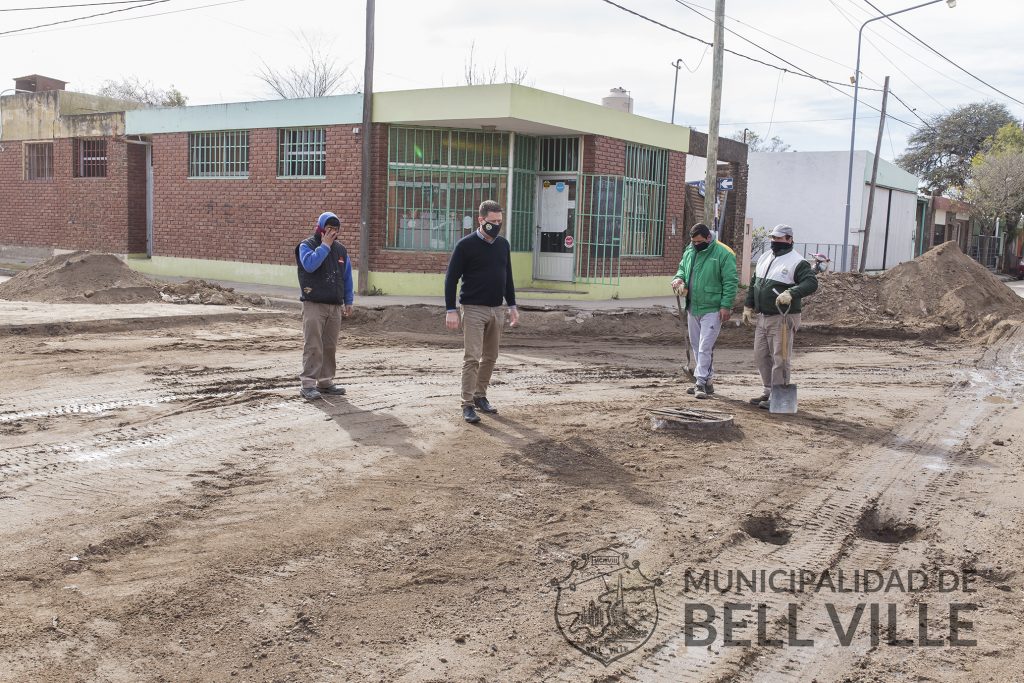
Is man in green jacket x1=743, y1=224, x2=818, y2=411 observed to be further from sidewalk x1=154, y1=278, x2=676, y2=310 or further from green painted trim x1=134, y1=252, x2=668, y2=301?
green painted trim x1=134, y1=252, x2=668, y2=301

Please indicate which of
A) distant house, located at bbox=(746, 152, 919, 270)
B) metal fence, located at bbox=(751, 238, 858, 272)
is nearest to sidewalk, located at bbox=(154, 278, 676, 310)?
metal fence, located at bbox=(751, 238, 858, 272)

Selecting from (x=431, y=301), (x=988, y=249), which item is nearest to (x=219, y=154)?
(x=431, y=301)

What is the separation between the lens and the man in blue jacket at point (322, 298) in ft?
27.9

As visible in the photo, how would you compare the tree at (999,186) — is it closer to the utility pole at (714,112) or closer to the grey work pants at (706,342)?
the utility pole at (714,112)

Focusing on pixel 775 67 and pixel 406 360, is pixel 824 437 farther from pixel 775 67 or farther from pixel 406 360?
pixel 775 67

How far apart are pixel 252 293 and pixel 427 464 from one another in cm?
1260

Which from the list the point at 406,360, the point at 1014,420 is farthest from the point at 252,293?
the point at 1014,420

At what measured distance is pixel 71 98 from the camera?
26.2m

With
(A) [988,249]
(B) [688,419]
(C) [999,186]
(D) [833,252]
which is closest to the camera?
(B) [688,419]

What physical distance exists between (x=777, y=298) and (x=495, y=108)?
9885 millimetres

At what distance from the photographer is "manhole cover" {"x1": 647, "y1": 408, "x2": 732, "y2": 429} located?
7617 millimetres

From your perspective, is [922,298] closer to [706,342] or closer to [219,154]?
[706,342]

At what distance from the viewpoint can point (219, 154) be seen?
21453 millimetres

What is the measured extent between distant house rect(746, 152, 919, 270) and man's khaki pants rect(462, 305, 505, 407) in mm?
32487
